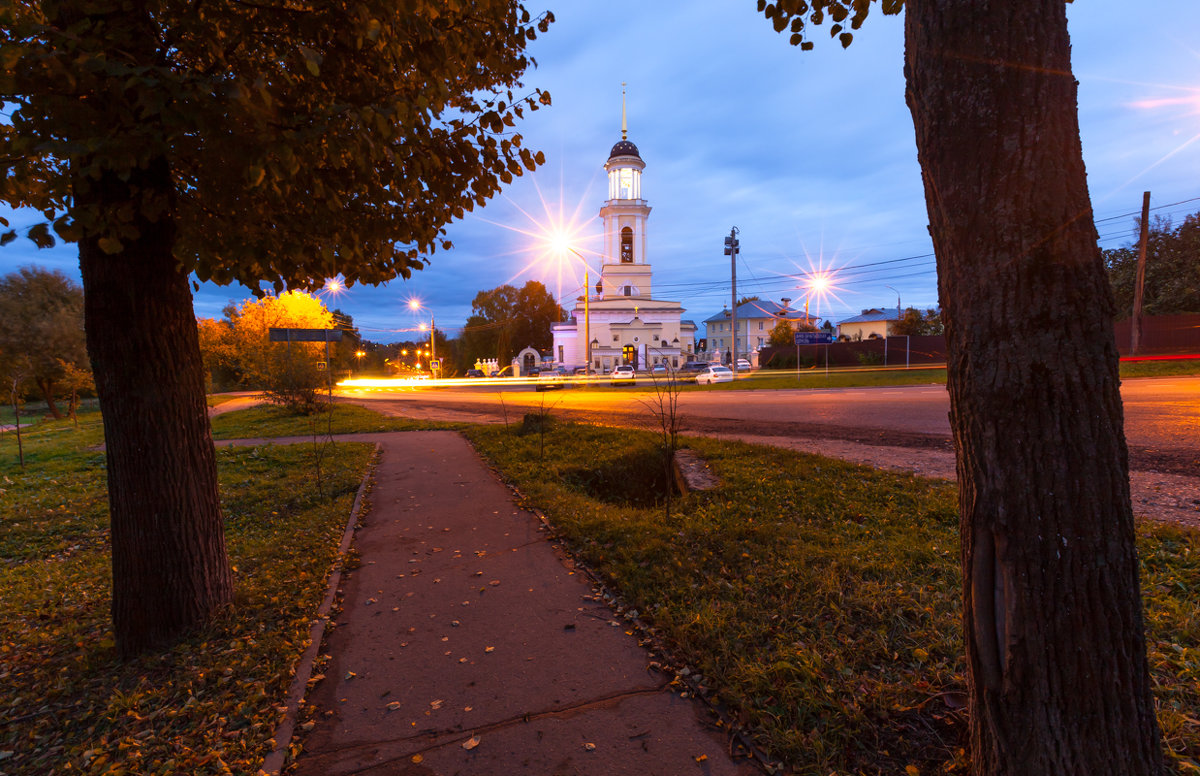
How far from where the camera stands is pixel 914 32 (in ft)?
6.40

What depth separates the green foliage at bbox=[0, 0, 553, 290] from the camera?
2461 mm

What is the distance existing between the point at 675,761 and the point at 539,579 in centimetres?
231

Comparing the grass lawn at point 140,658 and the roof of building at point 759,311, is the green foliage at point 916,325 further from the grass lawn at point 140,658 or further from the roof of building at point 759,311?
the grass lawn at point 140,658

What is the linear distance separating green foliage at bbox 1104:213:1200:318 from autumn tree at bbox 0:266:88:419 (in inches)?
2361

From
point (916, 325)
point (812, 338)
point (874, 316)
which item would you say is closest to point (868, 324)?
point (874, 316)

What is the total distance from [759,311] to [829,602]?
3738 inches

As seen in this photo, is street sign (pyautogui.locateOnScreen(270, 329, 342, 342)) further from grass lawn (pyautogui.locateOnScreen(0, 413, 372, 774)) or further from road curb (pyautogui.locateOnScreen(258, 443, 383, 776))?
road curb (pyautogui.locateOnScreen(258, 443, 383, 776))

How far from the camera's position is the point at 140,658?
3.44 meters

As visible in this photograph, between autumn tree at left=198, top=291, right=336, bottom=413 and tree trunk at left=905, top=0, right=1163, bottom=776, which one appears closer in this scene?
tree trunk at left=905, top=0, right=1163, bottom=776

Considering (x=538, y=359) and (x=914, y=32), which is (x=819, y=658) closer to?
(x=914, y=32)

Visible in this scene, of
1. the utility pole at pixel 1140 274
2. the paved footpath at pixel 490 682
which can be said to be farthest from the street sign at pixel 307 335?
the utility pole at pixel 1140 274

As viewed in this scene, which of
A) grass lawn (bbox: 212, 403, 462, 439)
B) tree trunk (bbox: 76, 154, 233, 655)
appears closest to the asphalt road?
grass lawn (bbox: 212, 403, 462, 439)

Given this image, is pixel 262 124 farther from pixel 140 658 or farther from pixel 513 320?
pixel 513 320

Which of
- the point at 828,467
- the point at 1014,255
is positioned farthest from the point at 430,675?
the point at 828,467
